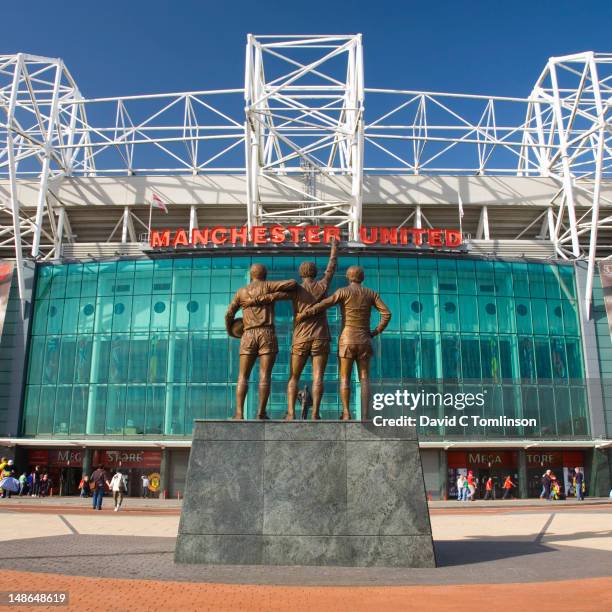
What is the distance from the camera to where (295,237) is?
1722 inches

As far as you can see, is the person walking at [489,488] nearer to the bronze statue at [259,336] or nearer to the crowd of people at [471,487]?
the crowd of people at [471,487]

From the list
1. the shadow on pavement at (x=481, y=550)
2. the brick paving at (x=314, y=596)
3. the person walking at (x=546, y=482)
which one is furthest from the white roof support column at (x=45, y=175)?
the brick paving at (x=314, y=596)

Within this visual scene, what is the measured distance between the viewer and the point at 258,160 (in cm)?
4847

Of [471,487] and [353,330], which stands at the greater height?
[353,330]

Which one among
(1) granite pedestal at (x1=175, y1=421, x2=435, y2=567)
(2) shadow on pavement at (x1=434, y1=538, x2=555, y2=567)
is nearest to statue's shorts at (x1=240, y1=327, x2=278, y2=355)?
(1) granite pedestal at (x1=175, y1=421, x2=435, y2=567)

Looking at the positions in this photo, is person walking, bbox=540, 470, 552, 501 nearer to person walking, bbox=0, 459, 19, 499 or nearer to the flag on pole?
person walking, bbox=0, 459, 19, 499

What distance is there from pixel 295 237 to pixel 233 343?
8.18 m

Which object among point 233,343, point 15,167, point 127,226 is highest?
point 15,167

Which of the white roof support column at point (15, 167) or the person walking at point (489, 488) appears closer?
the person walking at point (489, 488)

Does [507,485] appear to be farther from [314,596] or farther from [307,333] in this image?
[314,596]

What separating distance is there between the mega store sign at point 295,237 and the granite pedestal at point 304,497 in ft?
105

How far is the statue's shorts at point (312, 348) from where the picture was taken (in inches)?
529

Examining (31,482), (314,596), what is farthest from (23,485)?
(314,596)

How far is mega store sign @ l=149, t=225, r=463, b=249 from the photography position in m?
43.8
